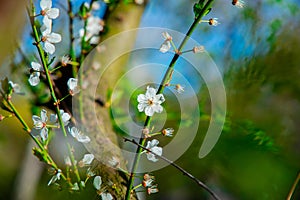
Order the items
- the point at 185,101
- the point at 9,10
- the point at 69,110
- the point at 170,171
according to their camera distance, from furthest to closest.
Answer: the point at 170,171 < the point at 185,101 < the point at 69,110 < the point at 9,10

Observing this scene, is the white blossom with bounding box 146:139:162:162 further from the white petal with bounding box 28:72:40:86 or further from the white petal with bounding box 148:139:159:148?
the white petal with bounding box 28:72:40:86

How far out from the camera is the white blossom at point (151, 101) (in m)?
0.31

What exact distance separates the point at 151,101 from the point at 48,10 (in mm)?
109

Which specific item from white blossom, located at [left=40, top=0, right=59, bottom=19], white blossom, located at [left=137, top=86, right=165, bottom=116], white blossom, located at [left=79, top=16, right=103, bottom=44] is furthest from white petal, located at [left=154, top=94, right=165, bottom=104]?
white blossom, located at [left=79, top=16, right=103, bottom=44]

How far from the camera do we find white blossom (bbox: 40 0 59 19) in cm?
32

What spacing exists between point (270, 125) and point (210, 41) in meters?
0.19

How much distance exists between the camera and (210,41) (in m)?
0.74

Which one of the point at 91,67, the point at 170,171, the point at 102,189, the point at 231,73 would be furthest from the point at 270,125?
the point at 102,189

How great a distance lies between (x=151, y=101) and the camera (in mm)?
318

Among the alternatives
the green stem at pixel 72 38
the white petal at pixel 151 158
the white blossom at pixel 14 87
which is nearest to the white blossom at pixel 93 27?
the green stem at pixel 72 38

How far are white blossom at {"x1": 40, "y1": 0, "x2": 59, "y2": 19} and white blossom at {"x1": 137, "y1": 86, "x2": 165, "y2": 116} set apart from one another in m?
0.09

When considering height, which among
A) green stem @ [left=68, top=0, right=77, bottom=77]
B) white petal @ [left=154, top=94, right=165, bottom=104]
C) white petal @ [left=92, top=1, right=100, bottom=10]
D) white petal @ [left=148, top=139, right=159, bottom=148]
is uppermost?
white petal @ [left=92, top=1, right=100, bottom=10]

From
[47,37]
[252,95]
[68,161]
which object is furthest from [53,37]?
[252,95]

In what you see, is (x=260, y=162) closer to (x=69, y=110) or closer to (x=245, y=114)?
(x=245, y=114)
